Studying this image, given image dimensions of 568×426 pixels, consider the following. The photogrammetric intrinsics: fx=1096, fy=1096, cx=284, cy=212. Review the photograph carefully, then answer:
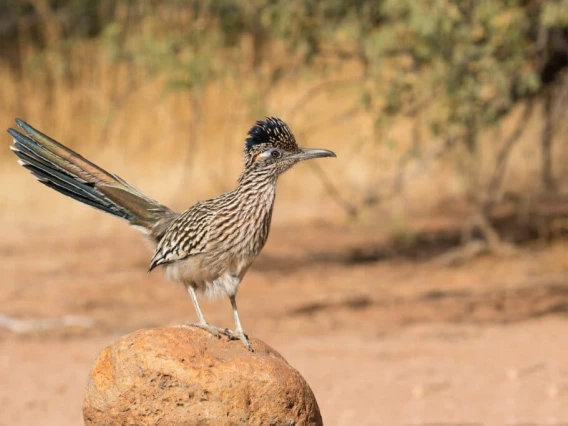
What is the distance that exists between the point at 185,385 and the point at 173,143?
1331 centimetres

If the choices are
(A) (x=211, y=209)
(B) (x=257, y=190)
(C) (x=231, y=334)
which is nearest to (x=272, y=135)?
(B) (x=257, y=190)

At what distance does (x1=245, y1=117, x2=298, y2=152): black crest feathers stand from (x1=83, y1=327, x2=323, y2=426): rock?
45.3 inches

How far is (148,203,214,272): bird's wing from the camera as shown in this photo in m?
5.70

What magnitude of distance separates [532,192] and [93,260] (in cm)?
644

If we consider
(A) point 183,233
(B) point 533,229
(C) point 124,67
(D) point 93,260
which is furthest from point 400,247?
(A) point 183,233

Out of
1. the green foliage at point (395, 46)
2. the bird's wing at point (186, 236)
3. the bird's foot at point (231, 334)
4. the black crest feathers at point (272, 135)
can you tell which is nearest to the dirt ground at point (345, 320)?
the green foliage at point (395, 46)

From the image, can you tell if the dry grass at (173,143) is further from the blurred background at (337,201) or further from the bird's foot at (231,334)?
the bird's foot at (231,334)

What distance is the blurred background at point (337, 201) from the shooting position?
373 inches

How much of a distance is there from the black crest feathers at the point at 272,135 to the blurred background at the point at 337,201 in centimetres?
279

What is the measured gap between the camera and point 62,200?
59.4 ft

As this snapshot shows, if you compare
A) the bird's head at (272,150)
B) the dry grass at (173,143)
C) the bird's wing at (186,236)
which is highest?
the dry grass at (173,143)

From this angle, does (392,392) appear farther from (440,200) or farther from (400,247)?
(440,200)

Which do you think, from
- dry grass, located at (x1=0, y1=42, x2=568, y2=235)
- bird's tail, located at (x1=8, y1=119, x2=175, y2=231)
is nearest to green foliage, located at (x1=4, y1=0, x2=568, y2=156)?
dry grass, located at (x1=0, y1=42, x2=568, y2=235)

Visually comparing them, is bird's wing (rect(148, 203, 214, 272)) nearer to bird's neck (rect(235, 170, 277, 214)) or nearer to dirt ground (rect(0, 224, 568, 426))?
bird's neck (rect(235, 170, 277, 214))
